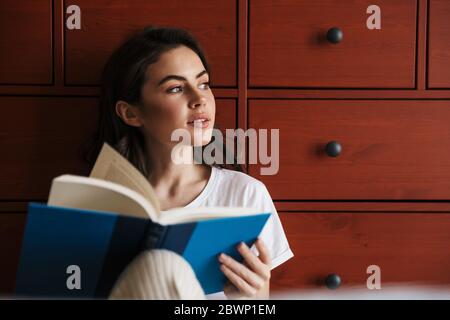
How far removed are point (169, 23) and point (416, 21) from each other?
561 mm

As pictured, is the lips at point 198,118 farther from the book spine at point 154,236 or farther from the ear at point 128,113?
the book spine at point 154,236

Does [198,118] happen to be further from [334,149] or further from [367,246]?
[367,246]

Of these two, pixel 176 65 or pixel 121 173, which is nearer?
pixel 121 173

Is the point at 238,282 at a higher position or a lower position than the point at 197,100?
lower

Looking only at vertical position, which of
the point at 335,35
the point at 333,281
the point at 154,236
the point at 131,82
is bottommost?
the point at 333,281

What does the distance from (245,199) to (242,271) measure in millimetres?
268

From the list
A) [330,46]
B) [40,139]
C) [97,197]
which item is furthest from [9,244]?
[330,46]

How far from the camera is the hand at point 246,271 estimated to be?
2.56 ft

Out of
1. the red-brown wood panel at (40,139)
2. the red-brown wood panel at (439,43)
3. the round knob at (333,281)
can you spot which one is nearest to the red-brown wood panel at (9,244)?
the red-brown wood panel at (40,139)

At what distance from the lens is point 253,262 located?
79 cm

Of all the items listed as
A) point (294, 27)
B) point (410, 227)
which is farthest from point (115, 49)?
point (410, 227)

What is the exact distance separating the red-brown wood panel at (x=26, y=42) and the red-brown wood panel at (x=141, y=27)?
49mm

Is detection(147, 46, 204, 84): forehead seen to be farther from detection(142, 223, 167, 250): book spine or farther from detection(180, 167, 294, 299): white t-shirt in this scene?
detection(142, 223, 167, 250): book spine

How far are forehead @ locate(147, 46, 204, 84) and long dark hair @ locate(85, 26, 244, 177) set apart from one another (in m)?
0.01
